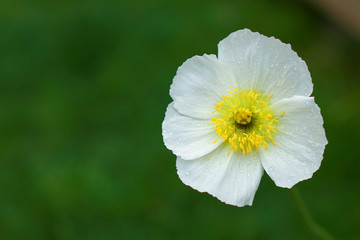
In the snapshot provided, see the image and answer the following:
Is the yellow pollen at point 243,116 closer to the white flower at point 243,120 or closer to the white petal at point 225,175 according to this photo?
the white flower at point 243,120

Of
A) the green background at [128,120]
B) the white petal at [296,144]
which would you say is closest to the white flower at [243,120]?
the white petal at [296,144]

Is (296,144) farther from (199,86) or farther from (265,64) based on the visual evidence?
(199,86)

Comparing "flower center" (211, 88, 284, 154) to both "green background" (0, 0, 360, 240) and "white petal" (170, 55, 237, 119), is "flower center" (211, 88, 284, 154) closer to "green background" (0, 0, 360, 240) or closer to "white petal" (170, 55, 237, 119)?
"white petal" (170, 55, 237, 119)

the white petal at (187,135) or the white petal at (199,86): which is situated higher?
the white petal at (199,86)

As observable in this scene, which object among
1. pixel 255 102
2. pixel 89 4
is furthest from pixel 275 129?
pixel 89 4

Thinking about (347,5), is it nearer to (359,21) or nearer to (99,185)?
(359,21)

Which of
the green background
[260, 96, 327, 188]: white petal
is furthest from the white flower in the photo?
the green background

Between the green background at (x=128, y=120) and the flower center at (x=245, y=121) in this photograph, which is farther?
the green background at (x=128, y=120)
